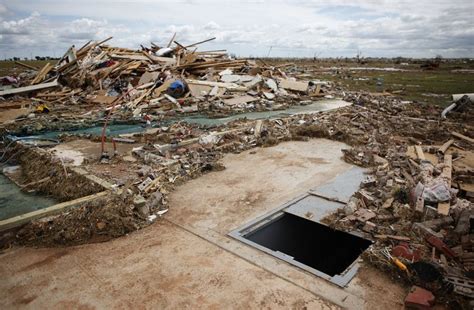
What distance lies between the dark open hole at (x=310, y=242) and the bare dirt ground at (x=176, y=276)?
299 millimetres

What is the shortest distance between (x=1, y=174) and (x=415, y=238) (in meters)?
6.88

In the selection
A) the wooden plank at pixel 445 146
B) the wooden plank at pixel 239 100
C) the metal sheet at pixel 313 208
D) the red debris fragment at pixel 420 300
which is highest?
the wooden plank at pixel 239 100

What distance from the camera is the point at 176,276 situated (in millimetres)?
3051

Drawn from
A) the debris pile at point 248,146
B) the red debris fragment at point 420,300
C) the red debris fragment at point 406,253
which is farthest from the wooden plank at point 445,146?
the red debris fragment at point 420,300

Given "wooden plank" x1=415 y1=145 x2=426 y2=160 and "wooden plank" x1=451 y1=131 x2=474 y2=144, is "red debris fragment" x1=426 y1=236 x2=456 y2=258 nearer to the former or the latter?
"wooden plank" x1=415 y1=145 x2=426 y2=160

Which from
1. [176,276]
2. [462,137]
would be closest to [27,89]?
[176,276]

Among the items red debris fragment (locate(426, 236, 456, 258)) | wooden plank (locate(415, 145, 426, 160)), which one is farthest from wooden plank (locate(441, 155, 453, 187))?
red debris fragment (locate(426, 236, 456, 258))

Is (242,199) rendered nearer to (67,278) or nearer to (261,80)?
(67,278)

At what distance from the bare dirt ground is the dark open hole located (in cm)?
30

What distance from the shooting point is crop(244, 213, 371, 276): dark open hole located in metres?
4.07

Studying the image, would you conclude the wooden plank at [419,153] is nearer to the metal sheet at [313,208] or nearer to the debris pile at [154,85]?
the metal sheet at [313,208]

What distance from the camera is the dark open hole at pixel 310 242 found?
407 centimetres

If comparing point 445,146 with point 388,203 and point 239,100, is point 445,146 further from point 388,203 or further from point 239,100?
point 239,100

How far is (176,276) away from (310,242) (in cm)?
215
